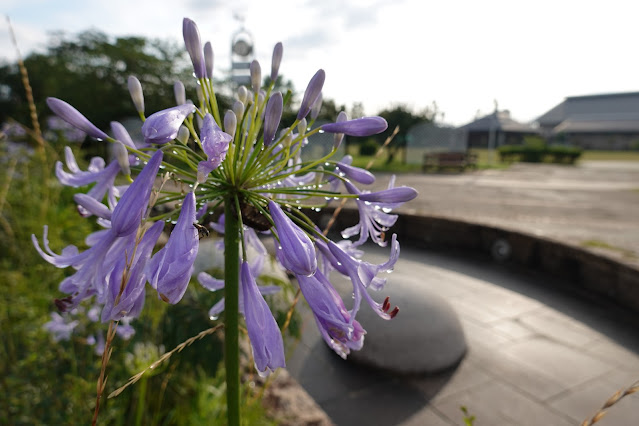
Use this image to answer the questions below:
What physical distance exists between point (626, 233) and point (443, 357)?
21.1ft

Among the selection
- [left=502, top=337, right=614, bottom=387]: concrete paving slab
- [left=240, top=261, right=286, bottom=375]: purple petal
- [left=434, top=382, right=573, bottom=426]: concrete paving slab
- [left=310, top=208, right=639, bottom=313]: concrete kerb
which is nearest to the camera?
[left=240, top=261, right=286, bottom=375]: purple petal

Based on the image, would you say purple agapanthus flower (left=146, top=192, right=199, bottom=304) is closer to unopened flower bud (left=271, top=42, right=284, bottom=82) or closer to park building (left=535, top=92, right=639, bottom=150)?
unopened flower bud (left=271, top=42, right=284, bottom=82)

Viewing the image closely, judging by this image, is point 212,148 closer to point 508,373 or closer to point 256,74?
point 256,74

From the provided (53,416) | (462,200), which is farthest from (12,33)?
(462,200)

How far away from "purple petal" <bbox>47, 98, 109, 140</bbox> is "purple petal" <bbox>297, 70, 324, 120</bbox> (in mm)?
425

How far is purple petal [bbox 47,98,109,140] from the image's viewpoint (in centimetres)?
88

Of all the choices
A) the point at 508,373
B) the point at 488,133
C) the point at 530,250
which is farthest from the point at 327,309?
the point at 488,133

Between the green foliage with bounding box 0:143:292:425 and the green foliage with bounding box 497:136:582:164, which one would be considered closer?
the green foliage with bounding box 0:143:292:425

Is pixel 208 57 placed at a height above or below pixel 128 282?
above

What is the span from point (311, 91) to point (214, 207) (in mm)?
345

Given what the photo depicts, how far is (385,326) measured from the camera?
12.0 feet

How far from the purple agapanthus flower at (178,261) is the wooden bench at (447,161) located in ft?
79.2

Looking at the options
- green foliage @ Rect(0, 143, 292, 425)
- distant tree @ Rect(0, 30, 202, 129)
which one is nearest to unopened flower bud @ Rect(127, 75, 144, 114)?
green foliage @ Rect(0, 143, 292, 425)

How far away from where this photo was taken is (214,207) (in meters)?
0.96
